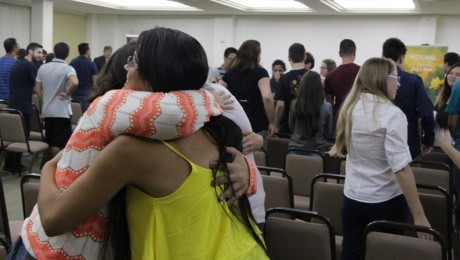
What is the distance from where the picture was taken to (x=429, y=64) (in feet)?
31.3

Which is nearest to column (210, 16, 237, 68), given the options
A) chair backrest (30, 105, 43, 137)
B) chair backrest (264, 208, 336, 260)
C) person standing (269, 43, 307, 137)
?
chair backrest (30, 105, 43, 137)

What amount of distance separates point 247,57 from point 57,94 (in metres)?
2.21

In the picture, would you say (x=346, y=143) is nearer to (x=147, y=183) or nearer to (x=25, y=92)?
(x=147, y=183)

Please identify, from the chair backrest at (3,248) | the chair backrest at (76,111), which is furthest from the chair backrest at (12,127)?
the chair backrest at (3,248)

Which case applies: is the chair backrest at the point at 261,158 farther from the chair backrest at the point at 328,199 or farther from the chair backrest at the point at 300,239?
the chair backrest at the point at 300,239

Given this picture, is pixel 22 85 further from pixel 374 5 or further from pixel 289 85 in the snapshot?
pixel 374 5

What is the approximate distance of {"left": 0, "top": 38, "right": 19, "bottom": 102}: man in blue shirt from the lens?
648 cm

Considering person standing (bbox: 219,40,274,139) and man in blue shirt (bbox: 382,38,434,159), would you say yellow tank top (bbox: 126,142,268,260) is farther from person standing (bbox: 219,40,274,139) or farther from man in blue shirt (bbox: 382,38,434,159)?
person standing (bbox: 219,40,274,139)

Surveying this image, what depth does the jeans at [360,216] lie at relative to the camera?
7.73ft

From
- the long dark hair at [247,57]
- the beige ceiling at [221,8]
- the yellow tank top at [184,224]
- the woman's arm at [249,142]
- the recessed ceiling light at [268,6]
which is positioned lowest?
the yellow tank top at [184,224]

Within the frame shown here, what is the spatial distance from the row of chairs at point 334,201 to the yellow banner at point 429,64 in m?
A: 7.11

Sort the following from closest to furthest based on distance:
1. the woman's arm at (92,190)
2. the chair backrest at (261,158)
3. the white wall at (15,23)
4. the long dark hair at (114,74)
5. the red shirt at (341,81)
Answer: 1. the woman's arm at (92,190)
2. the long dark hair at (114,74)
3. the chair backrest at (261,158)
4. the red shirt at (341,81)
5. the white wall at (15,23)

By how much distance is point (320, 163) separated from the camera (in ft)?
11.4

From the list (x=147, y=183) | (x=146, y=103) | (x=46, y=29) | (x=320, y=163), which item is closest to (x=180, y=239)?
(x=147, y=183)
